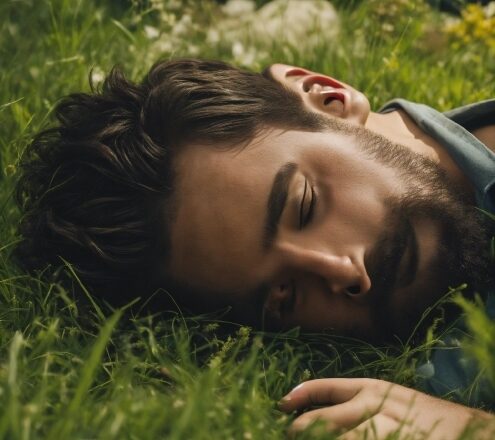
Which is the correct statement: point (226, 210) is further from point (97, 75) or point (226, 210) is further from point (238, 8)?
point (238, 8)

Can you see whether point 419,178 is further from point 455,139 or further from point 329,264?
point 329,264

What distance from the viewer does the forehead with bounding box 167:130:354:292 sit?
2506 millimetres

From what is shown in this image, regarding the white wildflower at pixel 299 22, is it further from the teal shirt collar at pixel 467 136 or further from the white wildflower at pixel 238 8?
the teal shirt collar at pixel 467 136

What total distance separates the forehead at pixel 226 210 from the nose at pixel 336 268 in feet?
0.44

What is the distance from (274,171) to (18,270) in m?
1.01

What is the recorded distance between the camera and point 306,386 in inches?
86.9

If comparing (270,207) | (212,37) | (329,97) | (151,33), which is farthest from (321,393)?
(212,37)

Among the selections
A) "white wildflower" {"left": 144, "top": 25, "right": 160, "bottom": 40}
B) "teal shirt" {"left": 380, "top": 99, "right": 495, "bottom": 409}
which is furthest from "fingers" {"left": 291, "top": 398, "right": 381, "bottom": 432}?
"white wildflower" {"left": 144, "top": 25, "right": 160, "bottom": 40}

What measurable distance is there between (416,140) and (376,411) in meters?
1.28

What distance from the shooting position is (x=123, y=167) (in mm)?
2789

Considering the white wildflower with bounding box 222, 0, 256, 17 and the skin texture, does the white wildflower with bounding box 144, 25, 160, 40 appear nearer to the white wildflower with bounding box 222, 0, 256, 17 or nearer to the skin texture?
the white wildflower with bounding box 222, 0, 256, 17

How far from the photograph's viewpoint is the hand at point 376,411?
1946 mm

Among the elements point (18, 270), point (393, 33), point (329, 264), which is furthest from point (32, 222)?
point (393, 33)

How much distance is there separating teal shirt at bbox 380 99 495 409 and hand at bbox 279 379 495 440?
0.51ft
